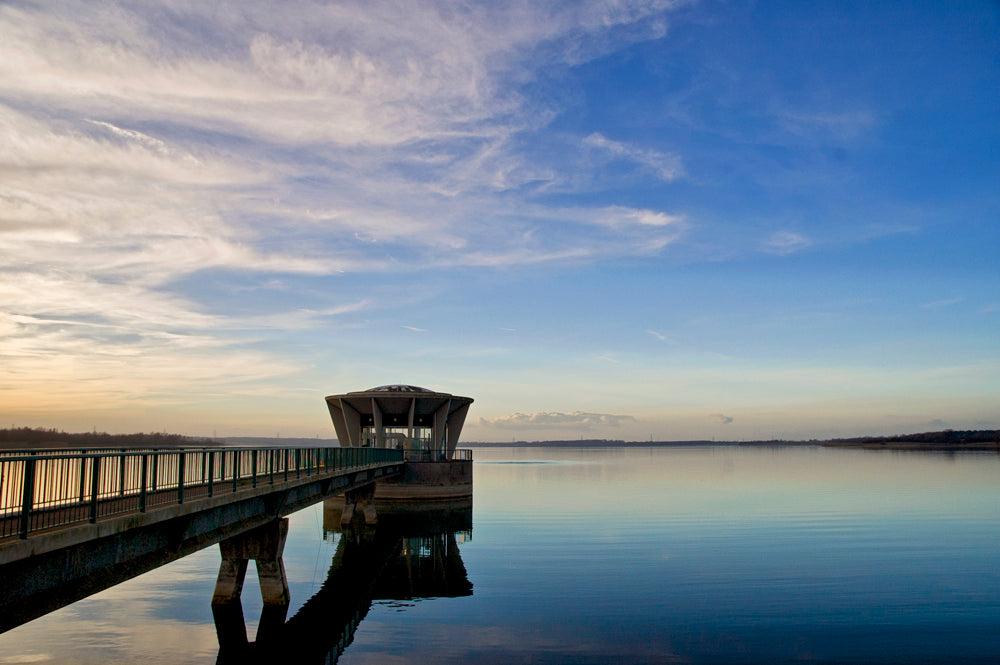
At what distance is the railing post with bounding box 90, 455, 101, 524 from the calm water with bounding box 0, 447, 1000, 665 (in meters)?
7.67

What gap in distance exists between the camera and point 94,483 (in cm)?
1412

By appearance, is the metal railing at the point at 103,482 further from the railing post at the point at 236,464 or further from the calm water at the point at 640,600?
the calm water at the point at 640,600

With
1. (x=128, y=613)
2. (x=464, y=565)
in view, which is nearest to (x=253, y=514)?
(x=128, y=613)

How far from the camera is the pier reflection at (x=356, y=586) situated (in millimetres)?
21281

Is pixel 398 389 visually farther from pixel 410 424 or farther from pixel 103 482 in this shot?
pixel 103 482

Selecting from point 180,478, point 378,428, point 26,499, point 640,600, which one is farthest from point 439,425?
point 26,499

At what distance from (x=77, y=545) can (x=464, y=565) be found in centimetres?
2296

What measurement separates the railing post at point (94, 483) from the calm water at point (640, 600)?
302 inches

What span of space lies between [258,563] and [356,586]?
6.19 metres

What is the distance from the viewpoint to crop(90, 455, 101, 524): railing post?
1388 centimetres

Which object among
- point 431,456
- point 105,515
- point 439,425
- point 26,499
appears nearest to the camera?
Result: point 26,499

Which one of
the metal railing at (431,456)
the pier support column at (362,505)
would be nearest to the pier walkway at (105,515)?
the pier support column at (362,505)

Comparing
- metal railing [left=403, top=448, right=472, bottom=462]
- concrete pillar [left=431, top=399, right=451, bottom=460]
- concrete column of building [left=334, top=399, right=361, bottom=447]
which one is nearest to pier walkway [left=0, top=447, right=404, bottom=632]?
metal railing [left=403, top=448, right=472, bottom=462]

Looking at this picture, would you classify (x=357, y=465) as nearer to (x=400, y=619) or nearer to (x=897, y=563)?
(x=400, y=619)
